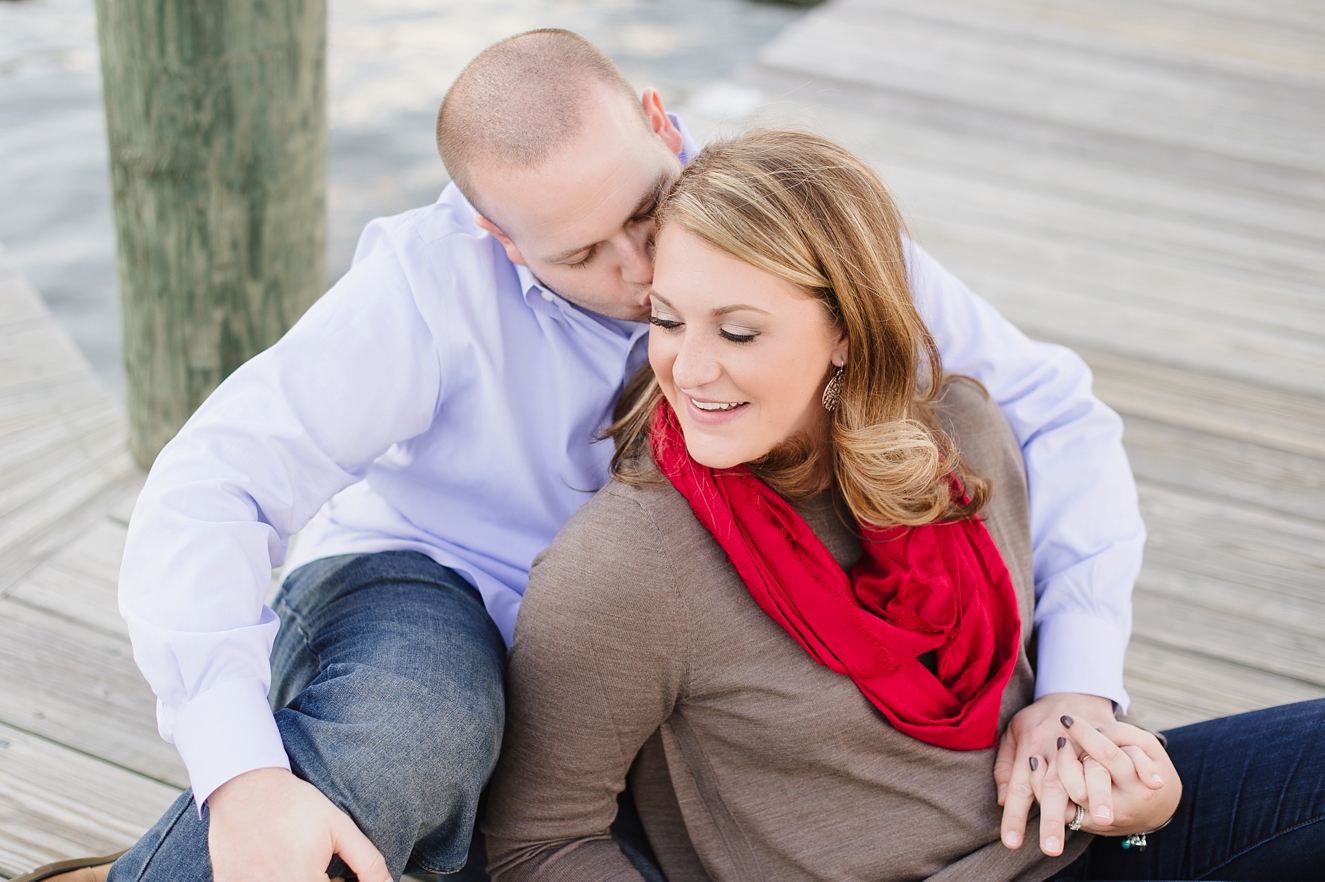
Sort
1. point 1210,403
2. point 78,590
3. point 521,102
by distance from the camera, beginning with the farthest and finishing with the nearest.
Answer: point 1210,403 < point 78,590 < point 521,102

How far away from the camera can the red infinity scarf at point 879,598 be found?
1.37 metres

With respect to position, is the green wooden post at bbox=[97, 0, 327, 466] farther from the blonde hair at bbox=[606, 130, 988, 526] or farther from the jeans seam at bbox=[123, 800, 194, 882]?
the jeans seam at bbox=[123, 800, 194, 882]

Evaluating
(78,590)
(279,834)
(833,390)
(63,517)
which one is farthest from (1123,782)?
(63,517)

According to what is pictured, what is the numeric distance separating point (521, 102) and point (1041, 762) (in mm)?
1089

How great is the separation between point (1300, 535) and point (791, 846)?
169 cm

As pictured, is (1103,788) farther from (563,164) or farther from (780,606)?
(563,164)

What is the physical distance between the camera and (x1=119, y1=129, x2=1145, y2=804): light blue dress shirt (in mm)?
1249

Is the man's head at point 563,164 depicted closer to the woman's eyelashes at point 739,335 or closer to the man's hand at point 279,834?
the woman's eyelashes at point 739,335

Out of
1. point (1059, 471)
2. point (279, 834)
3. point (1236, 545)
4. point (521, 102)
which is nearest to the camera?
point (279, 834)

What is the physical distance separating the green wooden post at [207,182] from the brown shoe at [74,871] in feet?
4.02

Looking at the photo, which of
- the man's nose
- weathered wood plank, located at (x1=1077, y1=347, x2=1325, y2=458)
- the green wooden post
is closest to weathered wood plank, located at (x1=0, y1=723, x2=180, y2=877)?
the green wooden post

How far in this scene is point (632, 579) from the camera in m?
1.30

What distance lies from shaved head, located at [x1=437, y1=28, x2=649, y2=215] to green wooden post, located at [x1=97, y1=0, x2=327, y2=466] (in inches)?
27.1

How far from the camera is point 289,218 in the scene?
2.32 m
